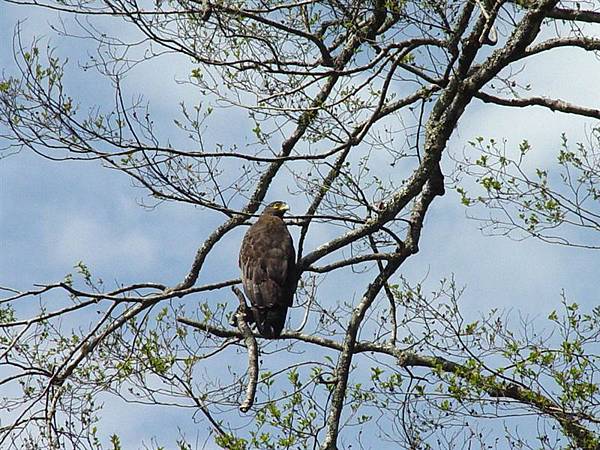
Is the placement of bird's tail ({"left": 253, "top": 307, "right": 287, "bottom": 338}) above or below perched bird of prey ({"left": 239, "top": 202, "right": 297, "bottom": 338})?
below

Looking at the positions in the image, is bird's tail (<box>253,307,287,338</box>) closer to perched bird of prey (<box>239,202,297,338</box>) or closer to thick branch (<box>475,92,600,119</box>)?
perched bird of prey (<box>239,202,297,338</box>)

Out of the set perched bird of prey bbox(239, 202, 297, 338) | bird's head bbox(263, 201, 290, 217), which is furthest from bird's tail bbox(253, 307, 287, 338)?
bird's head bbox(263, 201, 290, 217)

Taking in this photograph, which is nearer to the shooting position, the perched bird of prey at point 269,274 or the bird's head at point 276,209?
the perched bird of prey at point 269,274

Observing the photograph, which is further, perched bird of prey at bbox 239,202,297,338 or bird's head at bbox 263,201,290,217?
bird's head at bbox 263,201,290,217

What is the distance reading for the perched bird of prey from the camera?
5992 mm

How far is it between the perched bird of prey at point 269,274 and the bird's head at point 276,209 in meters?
0.33

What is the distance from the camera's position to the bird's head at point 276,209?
6.87 metres

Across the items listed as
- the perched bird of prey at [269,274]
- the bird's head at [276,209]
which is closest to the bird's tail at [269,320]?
the perched bird of prey at [269,274]

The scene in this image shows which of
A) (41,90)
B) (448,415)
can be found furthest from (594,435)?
(41,90)

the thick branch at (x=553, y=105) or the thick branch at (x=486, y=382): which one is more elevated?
the thick branch at (x=553, y=105)

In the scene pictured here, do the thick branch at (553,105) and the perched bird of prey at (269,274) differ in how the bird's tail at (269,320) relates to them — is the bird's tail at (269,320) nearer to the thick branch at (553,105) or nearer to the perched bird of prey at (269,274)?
the perched bird of prey at (269,274)

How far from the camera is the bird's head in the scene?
687 centimetres

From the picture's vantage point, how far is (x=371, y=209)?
550cm

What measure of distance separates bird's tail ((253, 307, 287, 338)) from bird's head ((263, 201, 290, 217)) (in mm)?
967
